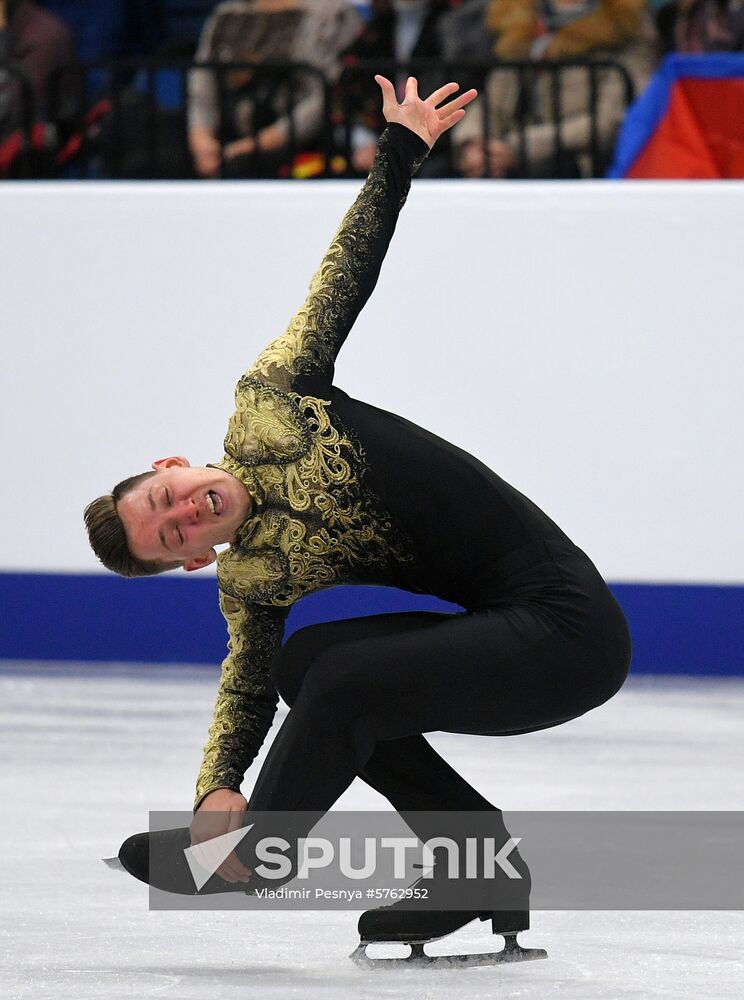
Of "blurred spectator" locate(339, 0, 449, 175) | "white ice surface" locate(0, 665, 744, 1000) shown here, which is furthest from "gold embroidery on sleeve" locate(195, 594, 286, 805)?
"blurred spectator" locate(339, 0, 449, 175)

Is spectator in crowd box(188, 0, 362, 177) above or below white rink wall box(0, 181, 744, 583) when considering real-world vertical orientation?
above

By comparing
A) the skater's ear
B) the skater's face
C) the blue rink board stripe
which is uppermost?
the skater's face

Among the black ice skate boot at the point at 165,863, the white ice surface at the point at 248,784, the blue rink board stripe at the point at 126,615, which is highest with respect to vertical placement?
the black ice skate boot at the point at 165,863

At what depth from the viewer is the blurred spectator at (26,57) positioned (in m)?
5.35

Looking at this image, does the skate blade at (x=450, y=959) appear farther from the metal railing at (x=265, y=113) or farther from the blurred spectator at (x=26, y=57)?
the blurred spectator at (x=26, y=57)

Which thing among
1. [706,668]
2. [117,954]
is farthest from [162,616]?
[117,954]

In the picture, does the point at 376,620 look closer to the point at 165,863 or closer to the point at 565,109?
the point at 165,863

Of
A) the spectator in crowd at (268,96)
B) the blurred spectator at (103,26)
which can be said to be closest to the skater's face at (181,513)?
the spectator in crowd at (268,96)

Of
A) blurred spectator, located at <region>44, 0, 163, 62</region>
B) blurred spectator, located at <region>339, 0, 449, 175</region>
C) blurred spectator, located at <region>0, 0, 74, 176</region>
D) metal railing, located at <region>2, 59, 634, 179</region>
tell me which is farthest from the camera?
blurred spectator, located at <region>44, 0, 163, 62</region>

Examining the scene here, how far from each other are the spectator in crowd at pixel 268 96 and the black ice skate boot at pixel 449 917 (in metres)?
3.27

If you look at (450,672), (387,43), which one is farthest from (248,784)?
(387,43)

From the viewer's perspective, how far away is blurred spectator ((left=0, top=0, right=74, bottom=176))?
5.35 m

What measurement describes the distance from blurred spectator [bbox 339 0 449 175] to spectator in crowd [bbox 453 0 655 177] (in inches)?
8.8

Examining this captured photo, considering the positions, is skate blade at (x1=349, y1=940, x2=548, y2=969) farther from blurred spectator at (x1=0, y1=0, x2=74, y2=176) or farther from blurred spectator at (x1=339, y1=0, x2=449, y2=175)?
blurred spectator at (x1=0, y1=0, x2=74, y2=176)
